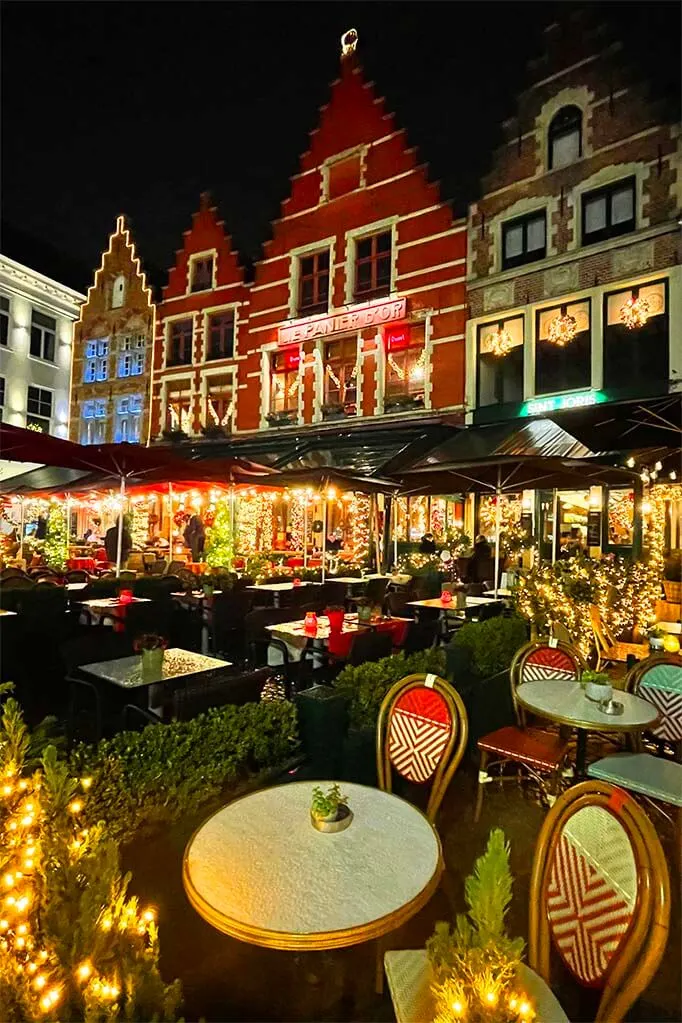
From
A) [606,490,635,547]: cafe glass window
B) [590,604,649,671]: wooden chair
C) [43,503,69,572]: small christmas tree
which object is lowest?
[590,604,649,671]: wooden chair

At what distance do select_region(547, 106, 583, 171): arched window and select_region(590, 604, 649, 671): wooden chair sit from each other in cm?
1334

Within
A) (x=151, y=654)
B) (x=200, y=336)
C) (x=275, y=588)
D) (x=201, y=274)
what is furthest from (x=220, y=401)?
(x=151, y=654)

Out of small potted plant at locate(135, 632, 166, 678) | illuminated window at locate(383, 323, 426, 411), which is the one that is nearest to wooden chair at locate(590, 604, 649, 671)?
small potted plant at locate(135, 632, 166, 678)

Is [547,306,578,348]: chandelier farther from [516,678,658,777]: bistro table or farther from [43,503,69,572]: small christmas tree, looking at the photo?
[43,503,69,572]: small christmas tree

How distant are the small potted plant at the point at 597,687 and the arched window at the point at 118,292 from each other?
26.4 m

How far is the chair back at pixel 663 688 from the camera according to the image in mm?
3957

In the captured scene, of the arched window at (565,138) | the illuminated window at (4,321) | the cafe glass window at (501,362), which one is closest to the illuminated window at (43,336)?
the illuminated window at (4,321)

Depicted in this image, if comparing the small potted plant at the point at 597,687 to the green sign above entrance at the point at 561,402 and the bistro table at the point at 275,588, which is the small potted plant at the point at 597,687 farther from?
the green sign above entrance at the point at 561,402

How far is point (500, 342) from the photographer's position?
15.9 meters

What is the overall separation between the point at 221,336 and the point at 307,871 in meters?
22.2

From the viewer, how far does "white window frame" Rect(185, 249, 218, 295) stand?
2217cm

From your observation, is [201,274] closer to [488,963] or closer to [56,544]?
[56,544]

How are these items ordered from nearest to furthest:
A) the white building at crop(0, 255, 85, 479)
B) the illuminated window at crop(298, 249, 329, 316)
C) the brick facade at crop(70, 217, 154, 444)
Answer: the illuminated window at crop(298, 249, 329, 316) < the brick facade at crop(70, 217, 154, 444) < the white building at crop(0, 255, 85, 479)

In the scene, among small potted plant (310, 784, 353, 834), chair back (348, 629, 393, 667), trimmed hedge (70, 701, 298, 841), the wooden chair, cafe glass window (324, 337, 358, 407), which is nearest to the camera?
small potted plant (310, 784, 353, 834)
